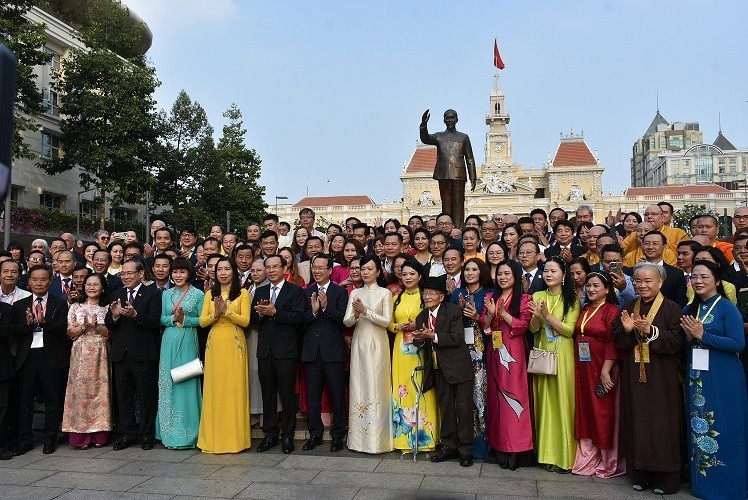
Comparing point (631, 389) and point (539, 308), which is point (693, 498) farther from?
point (539, 308)

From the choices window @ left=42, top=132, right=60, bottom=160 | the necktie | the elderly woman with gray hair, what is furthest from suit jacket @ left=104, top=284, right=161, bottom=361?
window @ left=42, top=132, right=60, bottom=160

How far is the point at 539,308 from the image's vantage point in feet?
17.6

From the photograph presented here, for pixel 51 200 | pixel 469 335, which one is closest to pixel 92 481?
pixel 469 335

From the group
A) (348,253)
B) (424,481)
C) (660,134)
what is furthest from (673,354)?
(660,134)

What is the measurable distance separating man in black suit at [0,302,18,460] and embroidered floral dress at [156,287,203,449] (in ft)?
4.76

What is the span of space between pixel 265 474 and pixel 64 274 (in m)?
3.73

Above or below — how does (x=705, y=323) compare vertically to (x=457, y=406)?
above

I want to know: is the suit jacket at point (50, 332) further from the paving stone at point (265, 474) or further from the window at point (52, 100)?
the window at point (52, 100)

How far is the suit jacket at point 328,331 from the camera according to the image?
20.1 ft

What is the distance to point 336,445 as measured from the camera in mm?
6074

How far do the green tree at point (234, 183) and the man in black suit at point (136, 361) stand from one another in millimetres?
24897

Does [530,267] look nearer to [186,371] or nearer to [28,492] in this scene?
[186,371]

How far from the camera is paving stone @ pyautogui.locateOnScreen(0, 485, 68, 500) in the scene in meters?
4.79

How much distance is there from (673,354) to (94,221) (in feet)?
92.5
